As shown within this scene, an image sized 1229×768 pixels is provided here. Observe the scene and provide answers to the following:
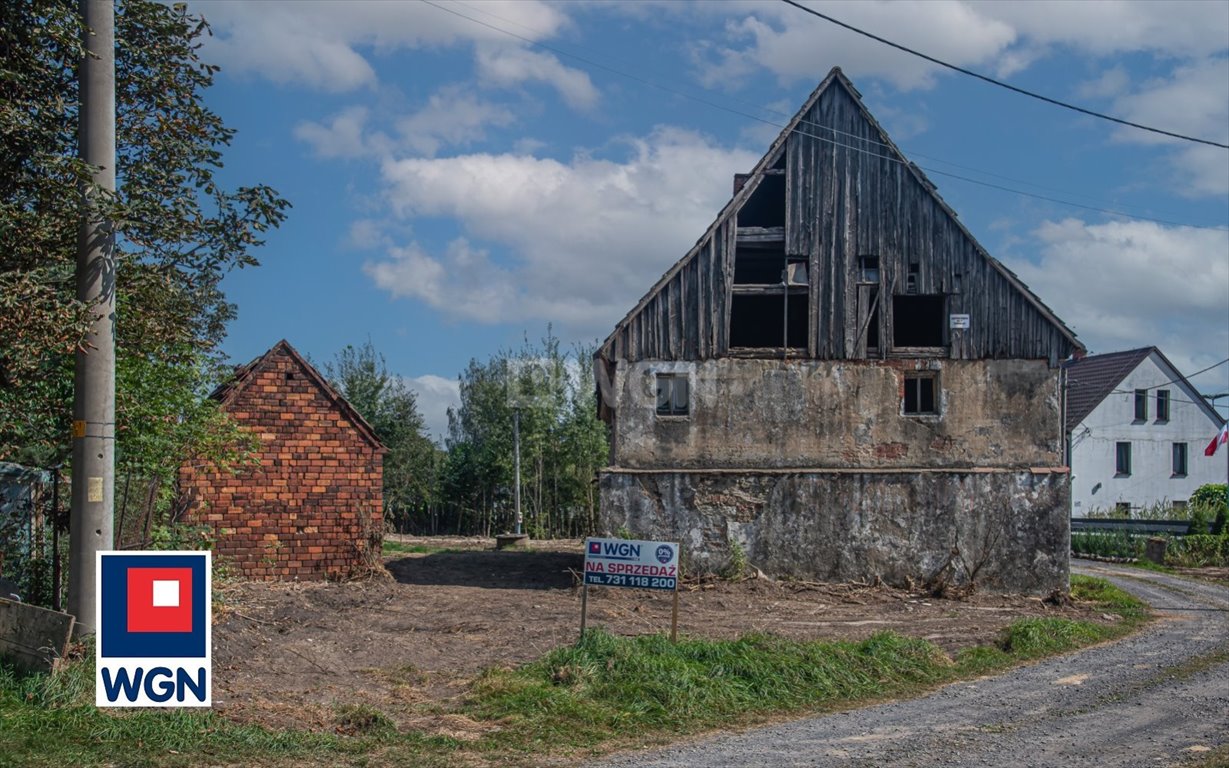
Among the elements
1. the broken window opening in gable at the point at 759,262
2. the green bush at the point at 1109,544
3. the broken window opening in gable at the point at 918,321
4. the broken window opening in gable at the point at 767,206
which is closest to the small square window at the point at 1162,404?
the green bush at the point at 1109,544

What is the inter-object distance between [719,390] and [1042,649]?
873 centimetres

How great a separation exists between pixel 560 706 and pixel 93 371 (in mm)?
5446

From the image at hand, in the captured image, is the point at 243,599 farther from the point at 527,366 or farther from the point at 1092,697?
the point at 527,366

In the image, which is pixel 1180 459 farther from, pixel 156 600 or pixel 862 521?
pixel 156 600

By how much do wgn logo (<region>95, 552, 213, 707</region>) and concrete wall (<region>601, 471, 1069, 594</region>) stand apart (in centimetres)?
1386

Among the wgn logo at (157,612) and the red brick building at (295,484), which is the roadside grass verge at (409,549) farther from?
the wgn logo at (157,612)

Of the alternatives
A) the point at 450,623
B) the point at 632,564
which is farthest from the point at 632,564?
the point at 450,623

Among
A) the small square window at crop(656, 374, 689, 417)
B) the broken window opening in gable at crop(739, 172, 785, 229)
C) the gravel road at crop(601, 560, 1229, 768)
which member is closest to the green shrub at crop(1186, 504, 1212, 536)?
the broken window opening in gable at crop(739, 172, 785, 229)

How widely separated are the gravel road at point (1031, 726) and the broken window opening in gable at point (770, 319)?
32.0 ft

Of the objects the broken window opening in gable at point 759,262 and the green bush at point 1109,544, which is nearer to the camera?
the broken window opening in gable at point 759,262

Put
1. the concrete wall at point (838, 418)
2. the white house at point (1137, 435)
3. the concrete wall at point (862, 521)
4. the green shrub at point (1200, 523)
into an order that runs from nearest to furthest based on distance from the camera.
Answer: the concrete wall at point (862, 521)
the concrete wall at point (838, 418)
the green shrub at point (1200, 523)
the white house at point (1137, 435)

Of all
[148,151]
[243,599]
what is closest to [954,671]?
[243,599]

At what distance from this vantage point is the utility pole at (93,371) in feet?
33.0

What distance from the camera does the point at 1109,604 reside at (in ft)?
68.7
